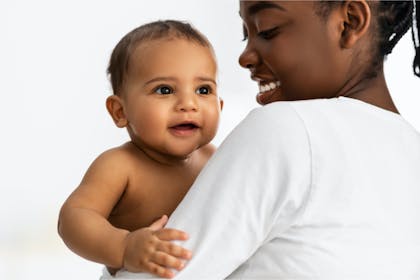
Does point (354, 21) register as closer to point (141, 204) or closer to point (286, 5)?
point (286, 5)

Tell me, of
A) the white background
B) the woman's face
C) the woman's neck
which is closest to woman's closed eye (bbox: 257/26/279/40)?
the woman's face

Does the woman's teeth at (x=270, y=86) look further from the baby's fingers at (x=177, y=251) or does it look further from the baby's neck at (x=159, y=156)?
the baby's fingers at (x=177, y=251)

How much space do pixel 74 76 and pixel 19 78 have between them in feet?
0.68

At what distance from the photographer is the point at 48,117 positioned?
304cm

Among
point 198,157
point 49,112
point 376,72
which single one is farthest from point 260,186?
point 49,112

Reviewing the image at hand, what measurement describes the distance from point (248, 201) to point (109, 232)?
0.25m

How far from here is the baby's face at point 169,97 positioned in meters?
1.33

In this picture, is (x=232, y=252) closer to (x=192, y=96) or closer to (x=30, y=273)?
(x=192, y=96)

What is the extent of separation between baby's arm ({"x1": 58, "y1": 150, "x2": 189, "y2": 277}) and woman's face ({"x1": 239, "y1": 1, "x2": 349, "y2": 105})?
0.93 feet

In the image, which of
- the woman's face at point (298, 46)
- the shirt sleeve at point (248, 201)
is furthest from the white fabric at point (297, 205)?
the woman's face at point (298, 46)

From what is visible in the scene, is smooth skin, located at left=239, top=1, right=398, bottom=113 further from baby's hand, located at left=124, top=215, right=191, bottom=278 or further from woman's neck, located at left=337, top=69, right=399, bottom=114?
baby's hand, located at left=124, top=215, right=191, bottom=278

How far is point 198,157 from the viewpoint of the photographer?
145 cm

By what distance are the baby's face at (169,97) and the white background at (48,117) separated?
1741mm

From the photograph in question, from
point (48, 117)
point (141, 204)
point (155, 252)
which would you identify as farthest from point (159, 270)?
point (48, 117)
